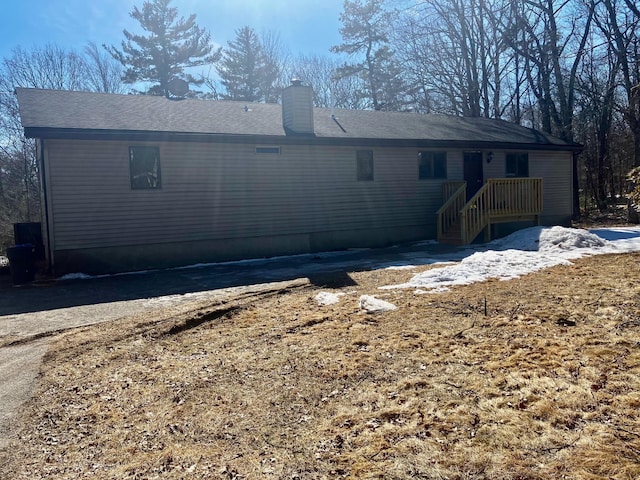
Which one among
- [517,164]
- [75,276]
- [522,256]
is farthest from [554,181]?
[75,276]

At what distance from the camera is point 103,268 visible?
9.61 meters

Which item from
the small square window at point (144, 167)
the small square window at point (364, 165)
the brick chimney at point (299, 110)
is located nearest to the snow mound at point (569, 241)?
the small square window at point (364, 165)

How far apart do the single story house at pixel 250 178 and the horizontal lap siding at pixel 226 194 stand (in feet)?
0.08

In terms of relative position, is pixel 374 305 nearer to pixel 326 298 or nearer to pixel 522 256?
pixel 326 298

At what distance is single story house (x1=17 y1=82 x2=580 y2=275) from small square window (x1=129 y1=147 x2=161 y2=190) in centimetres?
2

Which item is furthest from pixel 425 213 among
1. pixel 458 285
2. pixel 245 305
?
pixel 245 305

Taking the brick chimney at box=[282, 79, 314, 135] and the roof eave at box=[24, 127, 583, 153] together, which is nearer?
the roof eave at box=[24, 127, 583, 153]

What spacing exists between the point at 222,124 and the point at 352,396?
9.19 meters

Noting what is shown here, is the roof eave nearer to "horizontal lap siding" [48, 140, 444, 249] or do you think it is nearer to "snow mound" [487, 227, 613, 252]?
"horizontal lap siding" [48, 140, 444, 249]

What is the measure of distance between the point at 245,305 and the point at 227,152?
557 centimetres

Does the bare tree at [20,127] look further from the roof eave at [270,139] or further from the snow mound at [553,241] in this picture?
the snow mound at [553,241]

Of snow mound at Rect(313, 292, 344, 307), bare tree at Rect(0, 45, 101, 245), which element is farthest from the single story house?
bare tree at Rect(0, 45, 101, 245)

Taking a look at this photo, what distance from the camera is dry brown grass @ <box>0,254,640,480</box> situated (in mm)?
2453

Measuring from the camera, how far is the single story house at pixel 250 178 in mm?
9398
